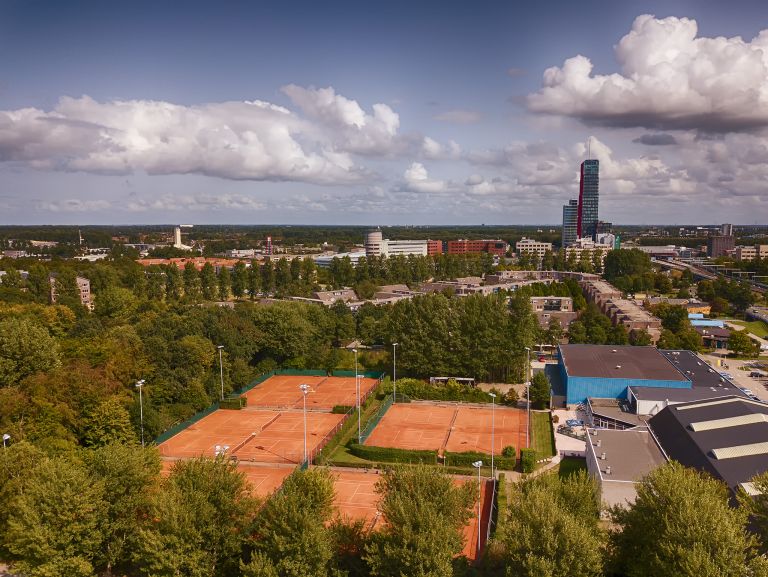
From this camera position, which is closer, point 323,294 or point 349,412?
point 349,412

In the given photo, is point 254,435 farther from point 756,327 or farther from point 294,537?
point 756,327

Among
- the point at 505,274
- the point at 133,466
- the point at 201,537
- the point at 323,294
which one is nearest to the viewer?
the point at 201,537

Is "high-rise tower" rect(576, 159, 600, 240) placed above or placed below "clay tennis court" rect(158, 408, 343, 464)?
above

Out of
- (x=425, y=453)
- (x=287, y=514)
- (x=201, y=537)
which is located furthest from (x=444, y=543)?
(x=425, y=453)

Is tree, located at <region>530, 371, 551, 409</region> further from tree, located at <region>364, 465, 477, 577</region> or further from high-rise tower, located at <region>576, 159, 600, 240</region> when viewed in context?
high-rise tower, located at <region>576, 159, 600, 240</region>

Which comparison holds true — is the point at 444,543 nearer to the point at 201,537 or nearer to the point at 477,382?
the point at 201,537

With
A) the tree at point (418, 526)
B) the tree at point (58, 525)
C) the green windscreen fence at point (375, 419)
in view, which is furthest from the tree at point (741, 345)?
the tree at point (58, 525)

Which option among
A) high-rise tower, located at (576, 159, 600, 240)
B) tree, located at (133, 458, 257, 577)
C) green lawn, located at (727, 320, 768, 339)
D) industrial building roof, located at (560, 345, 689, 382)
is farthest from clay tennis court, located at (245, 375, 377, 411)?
high-rise tower, located at (576, 159, 600, 240)
